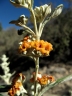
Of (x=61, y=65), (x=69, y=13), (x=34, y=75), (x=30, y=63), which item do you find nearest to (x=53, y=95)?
(x=61, y=65)

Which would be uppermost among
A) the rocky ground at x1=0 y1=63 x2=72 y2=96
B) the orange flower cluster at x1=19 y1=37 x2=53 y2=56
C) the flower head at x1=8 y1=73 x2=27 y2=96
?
the orange flower cluster at x1=19 y1=37 x2=53 y2=56

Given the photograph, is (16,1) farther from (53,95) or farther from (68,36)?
(68,36)

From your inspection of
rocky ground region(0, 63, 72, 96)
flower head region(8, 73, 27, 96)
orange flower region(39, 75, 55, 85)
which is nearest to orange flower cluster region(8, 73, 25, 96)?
flower head region(8, 73, 27, 96)

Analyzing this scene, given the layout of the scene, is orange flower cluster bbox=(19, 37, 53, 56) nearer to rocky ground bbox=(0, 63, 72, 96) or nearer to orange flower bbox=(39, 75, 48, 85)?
orange flower bbox=(39, 75, 48, 85)

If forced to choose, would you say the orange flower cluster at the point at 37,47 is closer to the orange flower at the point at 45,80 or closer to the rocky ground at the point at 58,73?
the orange flower at the point at 45,80

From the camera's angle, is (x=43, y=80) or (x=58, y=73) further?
(x=58, y=73)

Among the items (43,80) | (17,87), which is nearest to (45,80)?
(43,80)

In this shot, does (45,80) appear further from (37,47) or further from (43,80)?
(37,47)

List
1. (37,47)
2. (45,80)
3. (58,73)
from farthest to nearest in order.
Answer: (58,73)
(45,80)
(37,47)

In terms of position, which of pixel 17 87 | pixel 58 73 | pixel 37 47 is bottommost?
pixel 58 73
